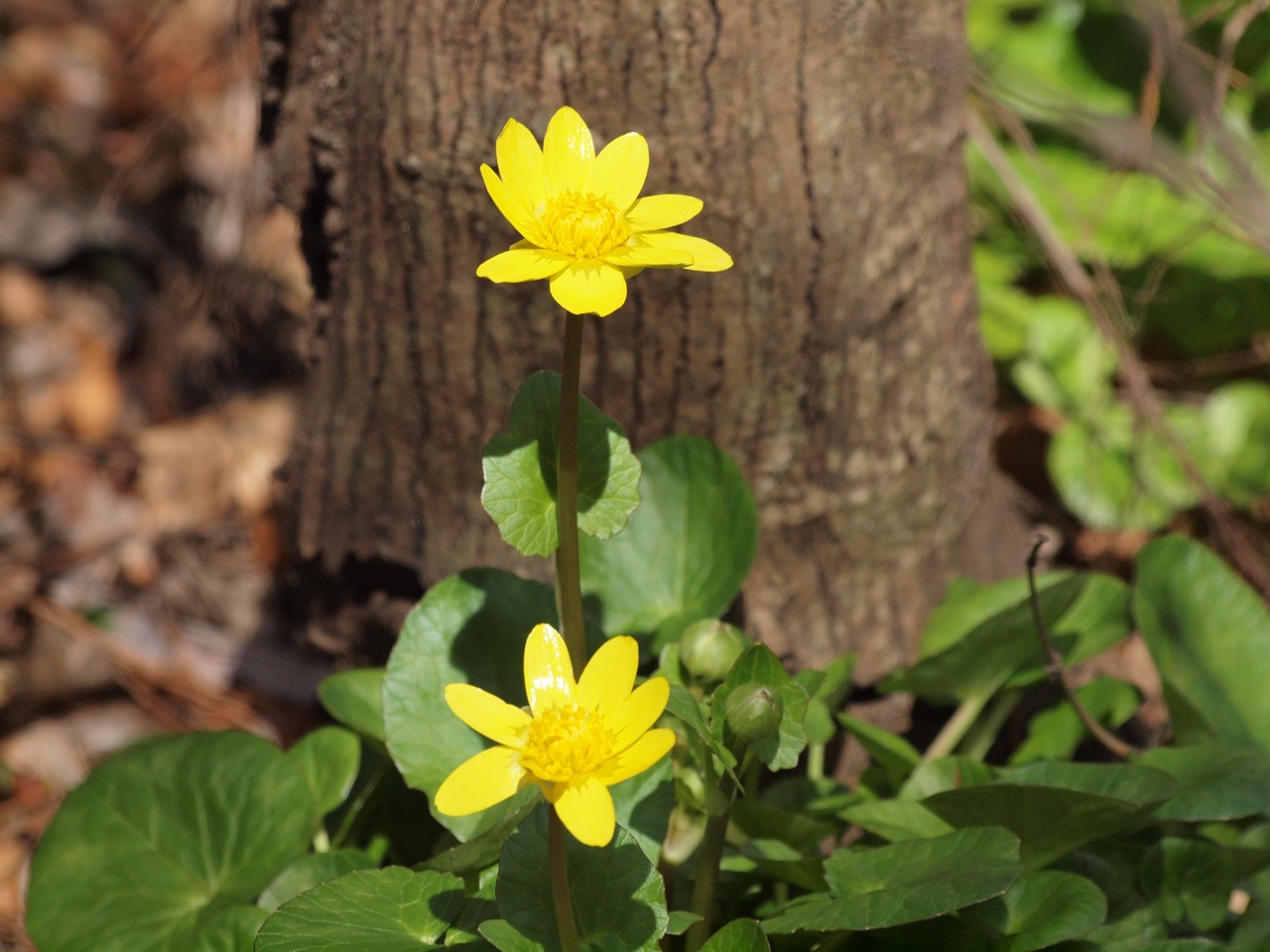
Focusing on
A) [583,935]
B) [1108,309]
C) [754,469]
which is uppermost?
[1108,309]

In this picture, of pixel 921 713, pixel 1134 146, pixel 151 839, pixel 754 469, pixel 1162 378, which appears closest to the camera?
pixel 1134 146

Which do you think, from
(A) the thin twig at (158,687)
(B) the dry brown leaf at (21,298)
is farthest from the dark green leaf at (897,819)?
(B) the dry brown leaf at (21,298)

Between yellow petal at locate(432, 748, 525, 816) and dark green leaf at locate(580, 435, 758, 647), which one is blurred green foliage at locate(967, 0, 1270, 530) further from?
yellow petal at locate(432, 748, 525, 816)

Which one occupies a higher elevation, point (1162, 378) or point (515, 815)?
point (1162, 378)

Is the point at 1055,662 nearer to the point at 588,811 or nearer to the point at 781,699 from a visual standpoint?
the point at 781,699

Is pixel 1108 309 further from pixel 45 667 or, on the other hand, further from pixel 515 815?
pixel 45 667

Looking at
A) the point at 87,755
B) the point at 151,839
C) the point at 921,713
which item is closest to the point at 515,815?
the point at 151,839

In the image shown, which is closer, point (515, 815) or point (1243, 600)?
point (515, 815)

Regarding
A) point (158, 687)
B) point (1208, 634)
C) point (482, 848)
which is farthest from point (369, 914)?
point (158, 687)
